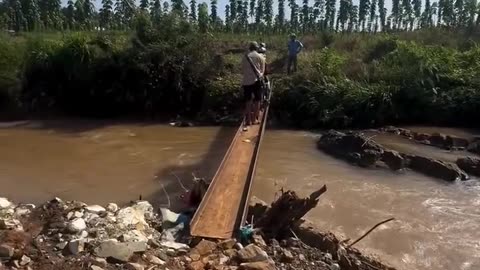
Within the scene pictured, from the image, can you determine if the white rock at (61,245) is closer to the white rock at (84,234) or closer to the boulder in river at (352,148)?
the white rock at (84,234)

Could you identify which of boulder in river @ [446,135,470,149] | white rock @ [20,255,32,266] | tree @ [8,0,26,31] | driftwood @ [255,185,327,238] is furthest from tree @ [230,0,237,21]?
white rock @ [20,255,32,266]

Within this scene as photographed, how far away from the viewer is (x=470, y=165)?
10.6 metres

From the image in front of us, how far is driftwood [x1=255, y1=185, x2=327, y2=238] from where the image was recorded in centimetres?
588

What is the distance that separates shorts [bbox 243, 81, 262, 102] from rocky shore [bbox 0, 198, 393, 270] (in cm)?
428

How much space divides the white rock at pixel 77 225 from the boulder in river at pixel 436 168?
7408mm

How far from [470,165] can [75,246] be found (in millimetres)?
8679

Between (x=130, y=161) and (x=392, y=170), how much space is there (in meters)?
5.63

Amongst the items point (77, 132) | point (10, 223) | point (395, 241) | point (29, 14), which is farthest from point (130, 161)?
point (29, 14)

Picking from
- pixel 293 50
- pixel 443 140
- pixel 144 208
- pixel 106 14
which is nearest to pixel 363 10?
pixel 106 14

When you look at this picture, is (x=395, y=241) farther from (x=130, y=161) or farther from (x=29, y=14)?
(x=29, y=14)

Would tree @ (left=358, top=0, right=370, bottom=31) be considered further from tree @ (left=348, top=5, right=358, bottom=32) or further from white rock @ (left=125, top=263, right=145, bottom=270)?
white rock @ (left=125, top=263, right=145, bottom=270)

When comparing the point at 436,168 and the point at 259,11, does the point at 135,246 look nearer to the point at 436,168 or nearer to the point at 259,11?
the point at 436,168

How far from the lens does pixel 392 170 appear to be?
35.1 feet

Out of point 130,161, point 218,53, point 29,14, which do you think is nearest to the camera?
point 130,161
